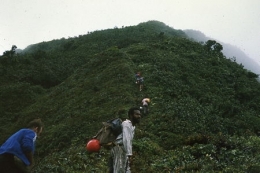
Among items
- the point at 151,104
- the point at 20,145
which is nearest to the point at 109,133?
the point at 20,145

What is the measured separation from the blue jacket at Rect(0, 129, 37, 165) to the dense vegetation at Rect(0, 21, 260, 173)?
226 inches

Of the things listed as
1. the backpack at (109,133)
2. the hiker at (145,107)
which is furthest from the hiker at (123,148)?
the hiker at (145,107)

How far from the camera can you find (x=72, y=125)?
24.9 metres

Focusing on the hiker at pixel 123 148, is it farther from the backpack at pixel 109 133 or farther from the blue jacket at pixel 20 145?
the blue jacket at pixel 20 145

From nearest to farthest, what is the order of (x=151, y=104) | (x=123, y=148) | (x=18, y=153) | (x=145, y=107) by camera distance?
(x=18, y=153)
(x=123, y=148)
(x=145, y=107)
(x=151, y=104)

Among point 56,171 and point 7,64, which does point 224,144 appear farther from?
point 7,64

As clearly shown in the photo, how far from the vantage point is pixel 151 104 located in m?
25.0

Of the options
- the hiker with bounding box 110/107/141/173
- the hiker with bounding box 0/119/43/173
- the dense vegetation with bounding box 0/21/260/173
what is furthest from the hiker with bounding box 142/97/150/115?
the hiker with bounding box 0/119/43/173

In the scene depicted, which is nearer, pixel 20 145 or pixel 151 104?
pixel 20 145

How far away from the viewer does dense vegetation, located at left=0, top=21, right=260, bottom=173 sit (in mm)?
12961

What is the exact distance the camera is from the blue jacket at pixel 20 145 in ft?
17.7

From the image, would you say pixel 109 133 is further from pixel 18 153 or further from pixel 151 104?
pixel 151 104

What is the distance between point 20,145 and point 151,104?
19886 millimetres

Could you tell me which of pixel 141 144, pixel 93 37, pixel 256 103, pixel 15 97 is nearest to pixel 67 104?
pixel 15 97
